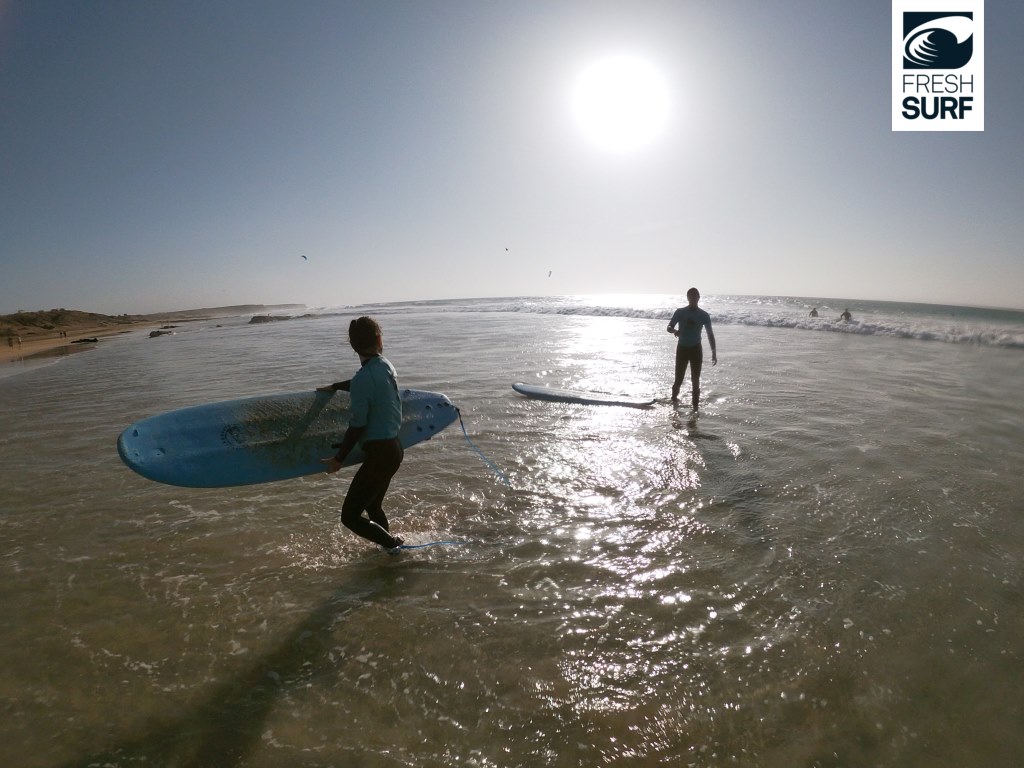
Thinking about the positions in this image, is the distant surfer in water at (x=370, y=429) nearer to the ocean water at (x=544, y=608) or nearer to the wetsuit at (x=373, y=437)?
the wetsuit at (x=373, y=437)

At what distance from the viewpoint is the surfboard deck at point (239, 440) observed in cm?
468

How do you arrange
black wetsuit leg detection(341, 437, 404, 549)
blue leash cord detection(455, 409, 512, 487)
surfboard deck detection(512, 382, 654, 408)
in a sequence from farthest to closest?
surfboard deck detection(512, 382, 654, 408)
blue leash cord detection(455, 409, 512, 487)
black wetsuit leg detection(341, 437, 404, 549)

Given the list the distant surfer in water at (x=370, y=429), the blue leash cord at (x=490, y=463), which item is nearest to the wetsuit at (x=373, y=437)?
the distant surfer in water at (x=370, y=429)

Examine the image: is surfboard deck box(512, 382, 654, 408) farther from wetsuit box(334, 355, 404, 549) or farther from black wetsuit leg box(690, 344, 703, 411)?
wetsuit box(334, 355, 404, 549)

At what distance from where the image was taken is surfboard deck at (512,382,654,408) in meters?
8.98

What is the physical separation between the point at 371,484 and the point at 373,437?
0.42m

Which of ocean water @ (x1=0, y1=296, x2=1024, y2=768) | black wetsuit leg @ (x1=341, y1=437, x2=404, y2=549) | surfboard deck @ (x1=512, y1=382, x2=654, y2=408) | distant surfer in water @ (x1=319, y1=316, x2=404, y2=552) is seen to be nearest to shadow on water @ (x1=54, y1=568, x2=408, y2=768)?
ocean water @ (x1=0, y1=296, x2=1024, y2=768)

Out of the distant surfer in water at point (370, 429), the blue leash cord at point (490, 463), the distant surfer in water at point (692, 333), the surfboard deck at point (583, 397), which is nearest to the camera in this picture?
the distant surfer in water at point (370, 429)

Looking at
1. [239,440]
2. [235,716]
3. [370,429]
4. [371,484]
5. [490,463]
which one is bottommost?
[235,716]

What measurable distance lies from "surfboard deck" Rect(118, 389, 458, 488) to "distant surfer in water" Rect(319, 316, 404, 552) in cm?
118

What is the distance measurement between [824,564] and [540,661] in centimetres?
254

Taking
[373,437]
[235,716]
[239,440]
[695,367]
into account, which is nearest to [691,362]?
[695,367]

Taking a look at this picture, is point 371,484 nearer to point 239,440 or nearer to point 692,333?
point 239,440

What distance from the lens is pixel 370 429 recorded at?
374 centimetres
